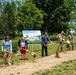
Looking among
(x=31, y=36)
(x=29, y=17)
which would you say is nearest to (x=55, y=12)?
(x=29, y=17)

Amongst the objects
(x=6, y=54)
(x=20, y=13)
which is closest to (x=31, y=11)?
(x=20, y=13)

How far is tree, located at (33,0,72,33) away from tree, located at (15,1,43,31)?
804 centimetres

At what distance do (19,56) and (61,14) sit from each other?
38961 mm

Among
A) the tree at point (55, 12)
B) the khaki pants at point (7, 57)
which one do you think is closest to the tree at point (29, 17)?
the tree at point (55, 12)

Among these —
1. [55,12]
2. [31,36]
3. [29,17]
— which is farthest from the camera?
[55,12]

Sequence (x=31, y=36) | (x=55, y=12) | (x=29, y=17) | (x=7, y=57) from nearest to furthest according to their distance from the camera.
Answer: (x=7, y=57)
(x=31, y=36)
(x=29, y=17)
(x=55, y=12)

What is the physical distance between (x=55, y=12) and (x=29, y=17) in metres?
11.3

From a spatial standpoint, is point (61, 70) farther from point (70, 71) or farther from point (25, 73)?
point (25, 73)

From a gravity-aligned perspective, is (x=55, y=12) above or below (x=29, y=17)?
above

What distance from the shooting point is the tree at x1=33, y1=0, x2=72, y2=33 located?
198 feet

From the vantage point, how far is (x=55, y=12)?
60281 mm

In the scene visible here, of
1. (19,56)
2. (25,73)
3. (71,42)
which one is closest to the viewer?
(25,73)

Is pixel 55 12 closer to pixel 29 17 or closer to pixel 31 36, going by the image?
pixel 29 17

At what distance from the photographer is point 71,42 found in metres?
30.6
